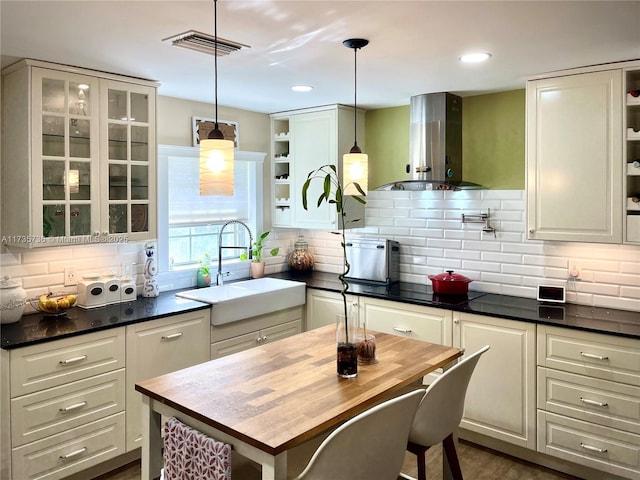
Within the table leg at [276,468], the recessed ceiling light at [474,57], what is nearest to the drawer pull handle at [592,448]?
the table leg at [276,468]

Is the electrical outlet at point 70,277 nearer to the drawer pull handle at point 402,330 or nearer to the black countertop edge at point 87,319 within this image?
the black countertop edge at point 87,319

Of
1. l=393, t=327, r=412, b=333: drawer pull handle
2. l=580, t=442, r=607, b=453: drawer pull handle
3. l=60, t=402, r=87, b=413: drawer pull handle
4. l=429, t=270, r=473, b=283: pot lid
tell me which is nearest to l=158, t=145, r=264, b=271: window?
l=60, t=402, r=87, b=413: drawer pull handle

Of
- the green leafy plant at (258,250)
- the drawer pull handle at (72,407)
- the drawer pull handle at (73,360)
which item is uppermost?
the green leafy plant at (258,250)

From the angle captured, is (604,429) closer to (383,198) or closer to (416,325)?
(416,325)

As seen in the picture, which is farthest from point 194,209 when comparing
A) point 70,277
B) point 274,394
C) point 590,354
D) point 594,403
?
point 594,403

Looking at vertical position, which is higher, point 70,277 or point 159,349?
point 70,277

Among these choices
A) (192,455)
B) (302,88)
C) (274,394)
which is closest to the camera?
(192,455)

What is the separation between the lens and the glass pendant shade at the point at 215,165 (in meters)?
2.03

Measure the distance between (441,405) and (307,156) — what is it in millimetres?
2757

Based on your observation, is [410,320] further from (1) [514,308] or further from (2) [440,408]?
(2) [440,408]

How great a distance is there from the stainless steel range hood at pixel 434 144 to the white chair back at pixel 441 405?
1779mm

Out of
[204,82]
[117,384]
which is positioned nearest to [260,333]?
[117,384]

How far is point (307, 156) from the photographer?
4.44m

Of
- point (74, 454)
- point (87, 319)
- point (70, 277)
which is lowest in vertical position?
point (74, 454)
